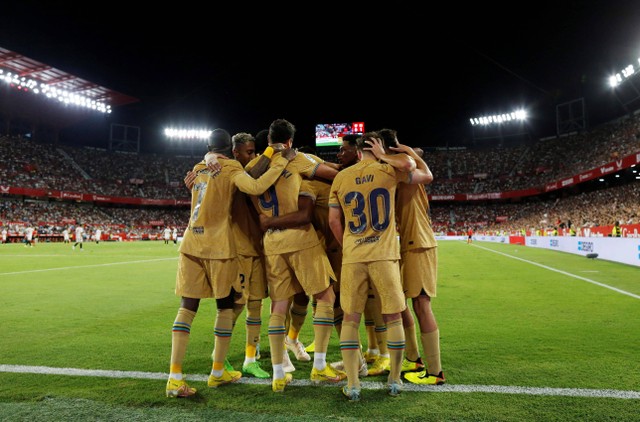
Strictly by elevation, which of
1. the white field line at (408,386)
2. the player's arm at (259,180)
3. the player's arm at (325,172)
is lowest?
the white field line at (408,386)

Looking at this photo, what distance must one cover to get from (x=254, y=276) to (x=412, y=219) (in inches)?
69.5

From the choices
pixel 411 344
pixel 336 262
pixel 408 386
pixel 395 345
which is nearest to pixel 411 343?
pixel 411 344

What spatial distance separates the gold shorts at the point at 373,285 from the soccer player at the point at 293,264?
303 millimetres

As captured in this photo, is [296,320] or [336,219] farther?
[296,320]

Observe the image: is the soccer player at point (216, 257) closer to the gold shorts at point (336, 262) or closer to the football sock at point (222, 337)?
the football sock at point (222, 337)

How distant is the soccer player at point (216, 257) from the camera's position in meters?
3.74

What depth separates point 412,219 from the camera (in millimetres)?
A: 4117

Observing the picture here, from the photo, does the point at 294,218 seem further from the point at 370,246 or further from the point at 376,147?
the point at 376,147

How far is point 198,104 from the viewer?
204ft

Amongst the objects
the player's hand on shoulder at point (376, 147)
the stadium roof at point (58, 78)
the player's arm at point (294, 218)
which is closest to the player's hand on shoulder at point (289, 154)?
the player's arm at point (294, 218)

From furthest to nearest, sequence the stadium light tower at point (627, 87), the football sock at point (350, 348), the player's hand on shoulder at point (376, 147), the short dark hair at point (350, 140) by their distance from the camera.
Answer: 1. the stadium light tower at point (627, 87)
2. the short dark hair at point (350, 140)
3. the player's hand on shoulder at point (376, 147)
4. the football sock at point (350, 348)

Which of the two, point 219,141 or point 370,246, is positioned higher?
point 219,141

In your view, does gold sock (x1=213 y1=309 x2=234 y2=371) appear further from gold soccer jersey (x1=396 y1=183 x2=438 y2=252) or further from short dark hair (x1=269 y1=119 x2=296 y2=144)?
gold soccer jersey (x1=396 y1=183 x2=438 y2=252)

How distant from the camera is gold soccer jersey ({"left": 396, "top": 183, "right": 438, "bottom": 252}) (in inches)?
159
